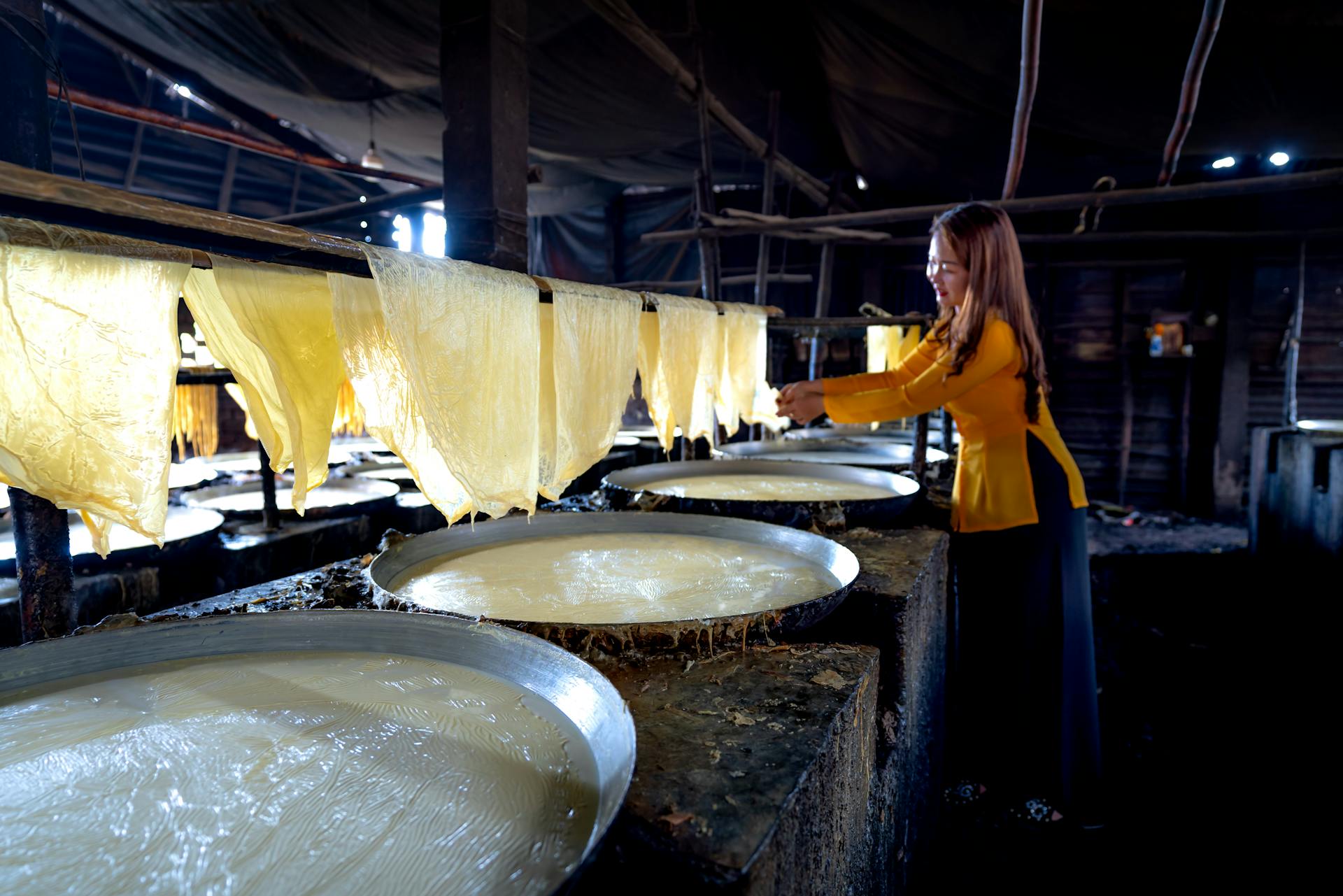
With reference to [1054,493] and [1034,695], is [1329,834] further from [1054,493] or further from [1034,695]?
[1054,493]

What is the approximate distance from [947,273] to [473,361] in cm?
228

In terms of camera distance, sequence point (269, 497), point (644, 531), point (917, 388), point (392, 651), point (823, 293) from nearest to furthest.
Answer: point (392, 651)
point (644, 531)
point (917, 388)
point (269, 497)
point (823, 293)

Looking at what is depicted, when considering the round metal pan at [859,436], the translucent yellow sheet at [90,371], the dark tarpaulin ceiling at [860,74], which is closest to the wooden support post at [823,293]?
the round metal pan at [859,436]

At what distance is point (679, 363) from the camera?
296 centimetres

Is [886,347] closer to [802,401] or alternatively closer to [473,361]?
[802,401]

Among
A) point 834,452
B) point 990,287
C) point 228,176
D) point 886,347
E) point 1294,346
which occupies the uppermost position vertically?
point 228,176

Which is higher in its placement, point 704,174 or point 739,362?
point 704,174

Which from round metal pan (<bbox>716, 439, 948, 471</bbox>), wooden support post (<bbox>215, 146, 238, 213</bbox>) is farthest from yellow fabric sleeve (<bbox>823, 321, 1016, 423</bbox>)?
wooden support post (<bbox>215, 146, 238, 213</bbox>)

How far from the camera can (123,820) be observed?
3.22 ft

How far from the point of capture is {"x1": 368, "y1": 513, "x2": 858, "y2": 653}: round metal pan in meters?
1.57

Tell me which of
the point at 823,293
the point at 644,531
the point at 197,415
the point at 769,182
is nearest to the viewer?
the point at 644,531

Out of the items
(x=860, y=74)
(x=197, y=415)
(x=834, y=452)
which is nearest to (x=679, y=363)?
(x=834, y=452)

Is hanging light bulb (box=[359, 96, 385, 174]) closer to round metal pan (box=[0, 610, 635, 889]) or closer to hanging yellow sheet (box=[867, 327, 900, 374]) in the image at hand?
hanging yellow sheet (box=[867, 327, 900, 374])

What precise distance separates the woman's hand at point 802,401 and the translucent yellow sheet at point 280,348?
2091 millimetres
